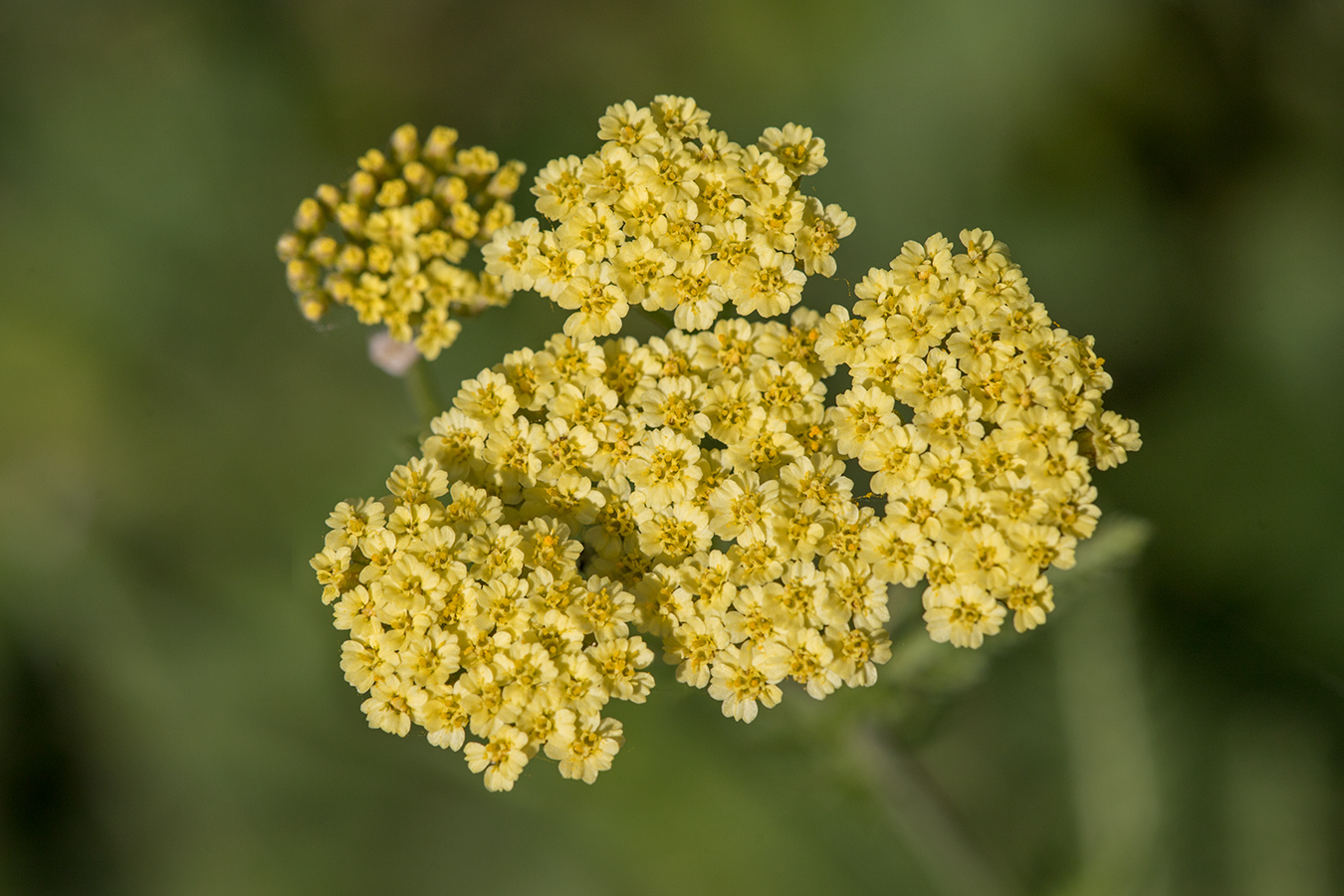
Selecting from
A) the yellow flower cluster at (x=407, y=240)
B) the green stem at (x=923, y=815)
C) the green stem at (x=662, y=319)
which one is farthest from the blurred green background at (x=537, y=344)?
the green stem at (x=662, y=319)

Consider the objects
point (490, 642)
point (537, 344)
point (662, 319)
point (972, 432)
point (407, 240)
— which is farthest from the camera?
point (537, 344)

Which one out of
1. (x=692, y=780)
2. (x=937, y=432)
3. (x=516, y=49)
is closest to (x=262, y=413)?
(x=516, y=49)

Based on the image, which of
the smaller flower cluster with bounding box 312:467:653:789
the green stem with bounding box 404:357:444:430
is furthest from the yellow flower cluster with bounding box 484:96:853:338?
the smaller flower cluster with bounding box 312:467:653:789

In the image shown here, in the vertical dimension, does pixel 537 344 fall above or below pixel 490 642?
above

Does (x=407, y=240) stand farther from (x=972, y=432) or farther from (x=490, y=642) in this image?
(x=972, y=432)

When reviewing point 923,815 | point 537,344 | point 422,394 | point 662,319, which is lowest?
point 923,815

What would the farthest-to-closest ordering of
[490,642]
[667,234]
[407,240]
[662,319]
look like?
[662,319], [407,240], [667,234], [490,642]

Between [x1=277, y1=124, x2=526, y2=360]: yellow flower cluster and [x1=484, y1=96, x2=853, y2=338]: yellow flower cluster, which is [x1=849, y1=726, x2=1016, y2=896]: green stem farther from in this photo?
[x1=277, y1=124, x2=526, y2=360]: yellow flower cluster

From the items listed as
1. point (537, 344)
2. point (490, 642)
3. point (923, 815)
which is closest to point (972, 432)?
point (490, 642)
